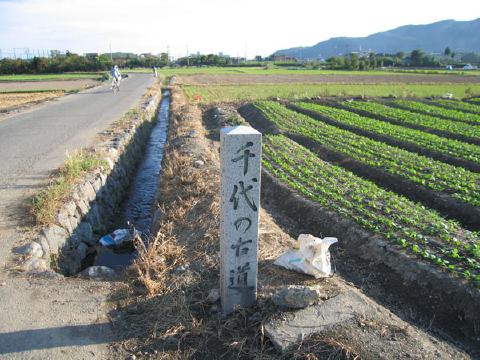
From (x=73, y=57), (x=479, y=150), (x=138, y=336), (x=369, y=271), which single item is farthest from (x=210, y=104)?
(x=73, y=57)

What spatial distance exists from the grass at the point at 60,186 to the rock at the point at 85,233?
81 centimetres

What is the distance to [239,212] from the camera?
447 cm

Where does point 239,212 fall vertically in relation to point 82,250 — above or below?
above

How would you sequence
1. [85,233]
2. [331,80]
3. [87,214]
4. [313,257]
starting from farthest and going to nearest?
[331,80] < [87,214] < [85,233] < [313,257]

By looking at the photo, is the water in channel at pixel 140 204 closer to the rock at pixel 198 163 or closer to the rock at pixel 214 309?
the rock at pixel 198 163

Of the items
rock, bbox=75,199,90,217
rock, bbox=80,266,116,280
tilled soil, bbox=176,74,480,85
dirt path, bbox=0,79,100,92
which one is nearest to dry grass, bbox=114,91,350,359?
rock, bbox=80,266,116,280

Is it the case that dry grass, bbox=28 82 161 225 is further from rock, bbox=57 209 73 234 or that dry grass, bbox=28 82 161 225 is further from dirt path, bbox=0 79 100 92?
dirt path, bbox=0 79 100 92

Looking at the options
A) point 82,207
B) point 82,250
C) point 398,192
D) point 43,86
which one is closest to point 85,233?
point 82,250

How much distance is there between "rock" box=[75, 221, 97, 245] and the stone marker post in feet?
17.4

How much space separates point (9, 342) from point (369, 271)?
5997mm

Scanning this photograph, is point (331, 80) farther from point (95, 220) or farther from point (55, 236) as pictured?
point (55, 236)

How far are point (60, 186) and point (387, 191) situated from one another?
358 inches

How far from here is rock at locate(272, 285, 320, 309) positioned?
4730 mm

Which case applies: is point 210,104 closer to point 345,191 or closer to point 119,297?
point 345,191
